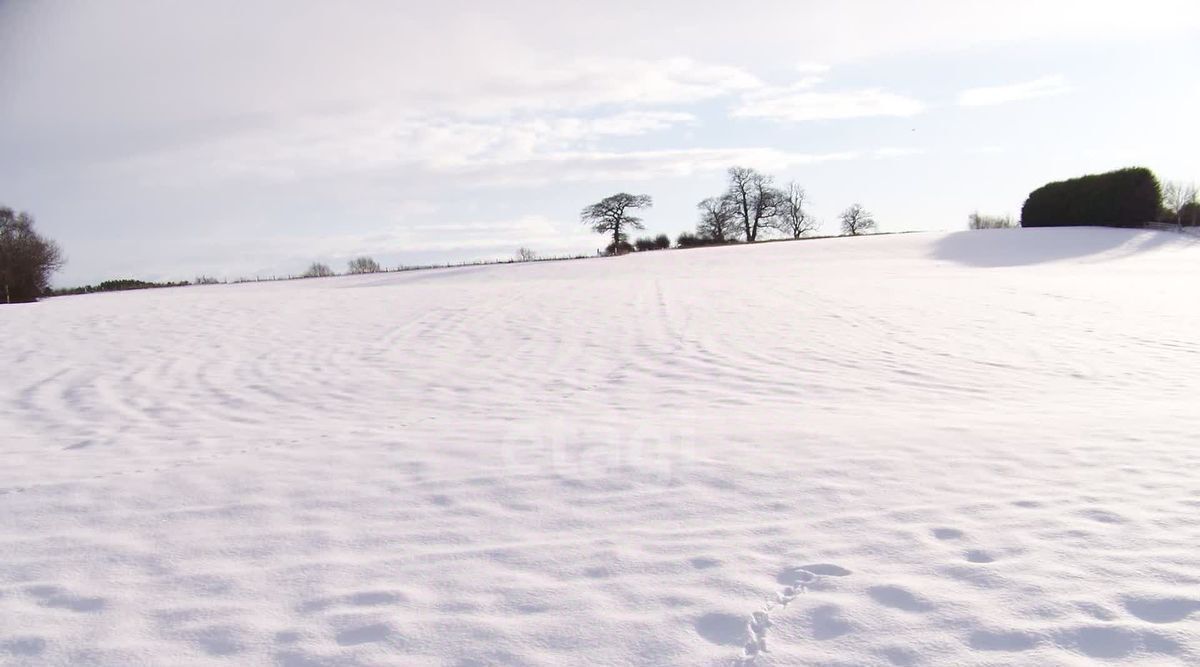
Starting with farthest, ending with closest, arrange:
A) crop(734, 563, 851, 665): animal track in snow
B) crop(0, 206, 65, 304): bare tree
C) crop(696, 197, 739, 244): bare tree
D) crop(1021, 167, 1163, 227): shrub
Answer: crop(696, 197, 739, 244): bare tree
crop(1021, 167, 1163, 227): shrub
crop(0, 206, 65, 304): bare tree
crop(734, 563, 851, 665): animal track in snow

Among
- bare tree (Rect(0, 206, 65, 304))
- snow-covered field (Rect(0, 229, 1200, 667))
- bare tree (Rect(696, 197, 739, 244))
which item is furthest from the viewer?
bare tree (Rect(696, 197, 739, 244))

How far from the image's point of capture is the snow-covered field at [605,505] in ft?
9.32

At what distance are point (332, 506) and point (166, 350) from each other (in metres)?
7.55

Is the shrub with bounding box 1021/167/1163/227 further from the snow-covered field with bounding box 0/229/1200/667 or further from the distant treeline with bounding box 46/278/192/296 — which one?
the distant treeline with bounding box 46/278/192/296

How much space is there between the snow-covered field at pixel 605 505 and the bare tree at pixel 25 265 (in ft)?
68.2

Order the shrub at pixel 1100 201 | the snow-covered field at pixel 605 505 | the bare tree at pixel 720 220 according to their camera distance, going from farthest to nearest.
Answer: the bare tree at pixel 720 220 < the shrub at pixel 1100 201 < the snow-covered field at pixel 605 505

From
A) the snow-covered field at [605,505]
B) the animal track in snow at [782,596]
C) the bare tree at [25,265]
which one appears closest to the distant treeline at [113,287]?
the bare tree at [25,265]

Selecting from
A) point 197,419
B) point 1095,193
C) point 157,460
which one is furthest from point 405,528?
point 1095,193

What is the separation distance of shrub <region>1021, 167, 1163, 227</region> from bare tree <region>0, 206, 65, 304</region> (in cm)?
4407

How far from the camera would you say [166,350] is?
10320 millimetres

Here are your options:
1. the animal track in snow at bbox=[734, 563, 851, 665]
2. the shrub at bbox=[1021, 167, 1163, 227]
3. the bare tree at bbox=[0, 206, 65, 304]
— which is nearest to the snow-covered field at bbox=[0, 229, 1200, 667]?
the animal track in snow at bbox=[734, 563, 851, 665]

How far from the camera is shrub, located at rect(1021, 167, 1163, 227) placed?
34375mm

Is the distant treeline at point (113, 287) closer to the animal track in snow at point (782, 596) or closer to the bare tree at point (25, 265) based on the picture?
the bare tree at point (25, 265)

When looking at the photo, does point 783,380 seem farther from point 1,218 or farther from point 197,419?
point 1,218
